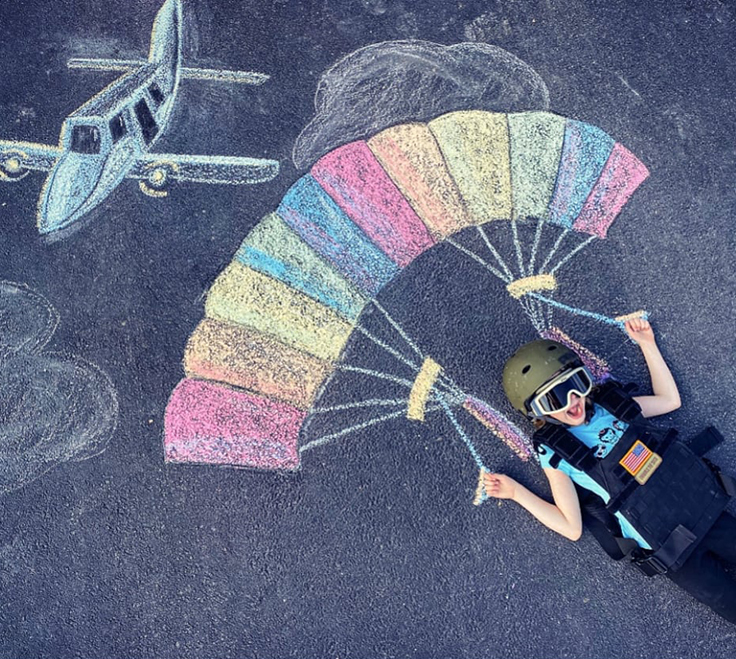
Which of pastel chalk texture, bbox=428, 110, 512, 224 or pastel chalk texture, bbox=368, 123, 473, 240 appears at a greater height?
pastel chalk texture, bbox=428, 110, 512, 224

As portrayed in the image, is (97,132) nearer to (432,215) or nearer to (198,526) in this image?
(432,215)

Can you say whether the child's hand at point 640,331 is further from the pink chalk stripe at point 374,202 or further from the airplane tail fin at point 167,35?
the airplane tail fin at point 167,35

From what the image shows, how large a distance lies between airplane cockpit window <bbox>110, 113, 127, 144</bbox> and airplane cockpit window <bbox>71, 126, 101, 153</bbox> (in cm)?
9

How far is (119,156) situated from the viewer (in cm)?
365

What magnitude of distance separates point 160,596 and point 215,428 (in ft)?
3.28

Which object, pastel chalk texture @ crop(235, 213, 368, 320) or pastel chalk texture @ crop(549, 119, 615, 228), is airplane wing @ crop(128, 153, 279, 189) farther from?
pastel chalk texture @ crop(549, 119, 615, 228)

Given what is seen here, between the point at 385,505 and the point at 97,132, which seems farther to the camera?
the point at 97,132

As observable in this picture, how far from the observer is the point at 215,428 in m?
3.45

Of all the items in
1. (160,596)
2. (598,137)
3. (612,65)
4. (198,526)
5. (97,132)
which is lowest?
(160,596)

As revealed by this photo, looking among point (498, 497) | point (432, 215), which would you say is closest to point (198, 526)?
point (498, 497)

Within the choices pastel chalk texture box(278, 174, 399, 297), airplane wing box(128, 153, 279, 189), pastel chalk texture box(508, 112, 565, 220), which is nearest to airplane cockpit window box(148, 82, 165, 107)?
airplane wing box(128, 153, 279, 189)

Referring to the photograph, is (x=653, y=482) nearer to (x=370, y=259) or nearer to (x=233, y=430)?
(x=370, y=259)

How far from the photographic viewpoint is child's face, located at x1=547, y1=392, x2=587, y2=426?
10.4 ft

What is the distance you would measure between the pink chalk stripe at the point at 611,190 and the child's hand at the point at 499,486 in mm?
1486
